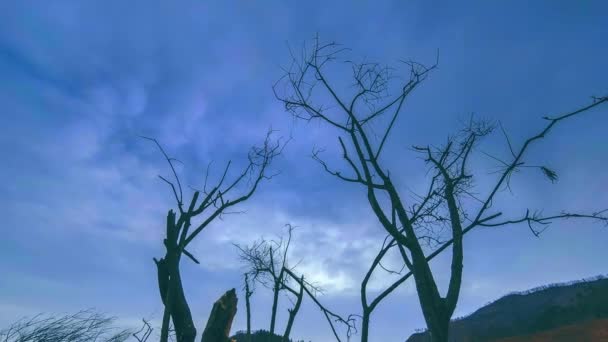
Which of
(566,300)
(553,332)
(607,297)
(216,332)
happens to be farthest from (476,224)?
(566,300)

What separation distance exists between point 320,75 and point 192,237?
13.6ft

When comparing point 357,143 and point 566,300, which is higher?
point 566,300

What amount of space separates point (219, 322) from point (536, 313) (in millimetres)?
62922

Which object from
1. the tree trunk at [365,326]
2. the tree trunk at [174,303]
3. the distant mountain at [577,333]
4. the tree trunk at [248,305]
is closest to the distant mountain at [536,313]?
the distant mountain at [577,333]

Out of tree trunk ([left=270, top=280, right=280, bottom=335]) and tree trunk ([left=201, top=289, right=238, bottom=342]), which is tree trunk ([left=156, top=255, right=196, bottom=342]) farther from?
tree trunk ([left=270, top=280, right=280, bottom=335])

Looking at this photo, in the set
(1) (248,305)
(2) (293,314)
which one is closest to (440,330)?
(2) (293,314)

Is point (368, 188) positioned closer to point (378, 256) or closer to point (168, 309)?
point (378, 256)

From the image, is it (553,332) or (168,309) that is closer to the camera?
A: (168,309)

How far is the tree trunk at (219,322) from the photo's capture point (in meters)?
6.00

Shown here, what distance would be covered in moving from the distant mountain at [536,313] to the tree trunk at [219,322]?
49.8 m

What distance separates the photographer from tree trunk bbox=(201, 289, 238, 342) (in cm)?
600

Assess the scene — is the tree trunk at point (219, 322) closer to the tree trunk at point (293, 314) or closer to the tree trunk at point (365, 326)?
the tree trunk at point (365, 326)

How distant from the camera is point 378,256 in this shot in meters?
7.91

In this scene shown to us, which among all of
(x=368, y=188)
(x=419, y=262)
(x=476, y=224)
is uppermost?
(x=368, y=188)
